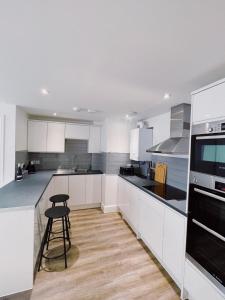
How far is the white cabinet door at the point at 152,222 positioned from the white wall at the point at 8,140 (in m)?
2.23

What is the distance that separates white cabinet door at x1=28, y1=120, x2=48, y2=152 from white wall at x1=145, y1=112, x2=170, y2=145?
2.34 m

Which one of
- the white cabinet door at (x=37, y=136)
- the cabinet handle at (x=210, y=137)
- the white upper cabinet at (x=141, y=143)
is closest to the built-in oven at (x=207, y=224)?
the cabinet handle at (x=210, y=137)

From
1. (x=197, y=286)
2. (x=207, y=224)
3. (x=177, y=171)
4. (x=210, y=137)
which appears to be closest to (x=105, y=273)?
(x=197, y=286)

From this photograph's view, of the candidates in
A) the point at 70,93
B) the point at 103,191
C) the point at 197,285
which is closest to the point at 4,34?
the point at 70,93

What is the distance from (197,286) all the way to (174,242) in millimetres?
385

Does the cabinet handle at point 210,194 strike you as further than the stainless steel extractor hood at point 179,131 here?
No

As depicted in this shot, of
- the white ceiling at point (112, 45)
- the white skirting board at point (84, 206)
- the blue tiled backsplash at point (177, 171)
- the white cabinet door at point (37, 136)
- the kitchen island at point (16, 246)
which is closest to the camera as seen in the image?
the white ceiling at point (112, 45)

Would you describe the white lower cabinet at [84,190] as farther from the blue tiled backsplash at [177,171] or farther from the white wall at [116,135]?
the blue tiled backsplash at [177,171]

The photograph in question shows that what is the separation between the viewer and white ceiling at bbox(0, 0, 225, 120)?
795mm

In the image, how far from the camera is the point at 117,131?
3.71 m

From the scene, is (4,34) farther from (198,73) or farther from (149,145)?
(149,145)

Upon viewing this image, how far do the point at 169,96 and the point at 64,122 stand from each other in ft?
8.25

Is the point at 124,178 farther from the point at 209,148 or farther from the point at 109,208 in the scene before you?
the point at 209,148

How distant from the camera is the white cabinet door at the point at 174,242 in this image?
1615 mm
